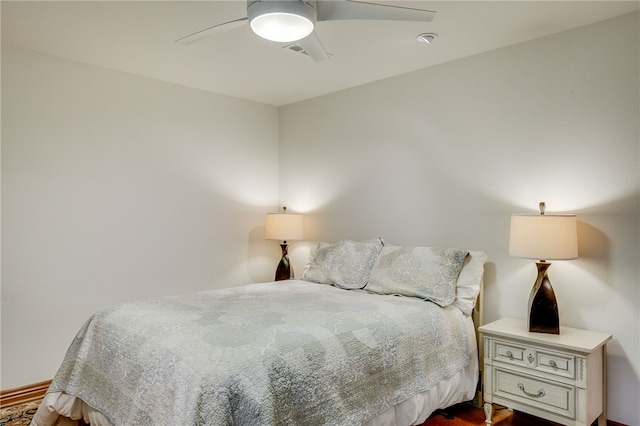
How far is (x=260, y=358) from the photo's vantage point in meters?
1.77

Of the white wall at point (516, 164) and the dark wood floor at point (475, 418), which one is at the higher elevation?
the white wall at point (516, 164)

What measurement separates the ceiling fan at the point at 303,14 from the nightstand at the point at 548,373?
184 centimetres

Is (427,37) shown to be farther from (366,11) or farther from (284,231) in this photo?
(284,231)

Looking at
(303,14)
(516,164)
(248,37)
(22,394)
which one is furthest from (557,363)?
(22,394)

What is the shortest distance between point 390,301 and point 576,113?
5.43ft

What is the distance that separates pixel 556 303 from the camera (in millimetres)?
2521

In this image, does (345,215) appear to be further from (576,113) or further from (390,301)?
(576,113)

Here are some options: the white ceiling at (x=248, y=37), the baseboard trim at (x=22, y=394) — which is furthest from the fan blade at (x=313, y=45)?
the baseboard trim at (x=22, y=394)

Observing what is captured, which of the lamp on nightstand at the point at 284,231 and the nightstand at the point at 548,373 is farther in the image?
the lamp on nightstand at the point at 284,231

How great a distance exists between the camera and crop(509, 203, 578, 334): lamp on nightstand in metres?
2.44

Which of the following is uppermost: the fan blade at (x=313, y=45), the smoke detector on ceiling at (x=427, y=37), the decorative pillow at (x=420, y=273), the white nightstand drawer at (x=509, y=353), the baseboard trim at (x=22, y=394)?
the smoke detector on ceiling at (x=427, y=37)

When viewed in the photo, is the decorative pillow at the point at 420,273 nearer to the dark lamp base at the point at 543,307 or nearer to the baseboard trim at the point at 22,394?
the dark lamp base at the point at 543,307

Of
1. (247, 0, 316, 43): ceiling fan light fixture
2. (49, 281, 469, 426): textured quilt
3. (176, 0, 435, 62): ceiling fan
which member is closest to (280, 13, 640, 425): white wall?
(49, 281, 469, 426): textured quilt

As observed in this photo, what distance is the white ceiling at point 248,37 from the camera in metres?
2.47
